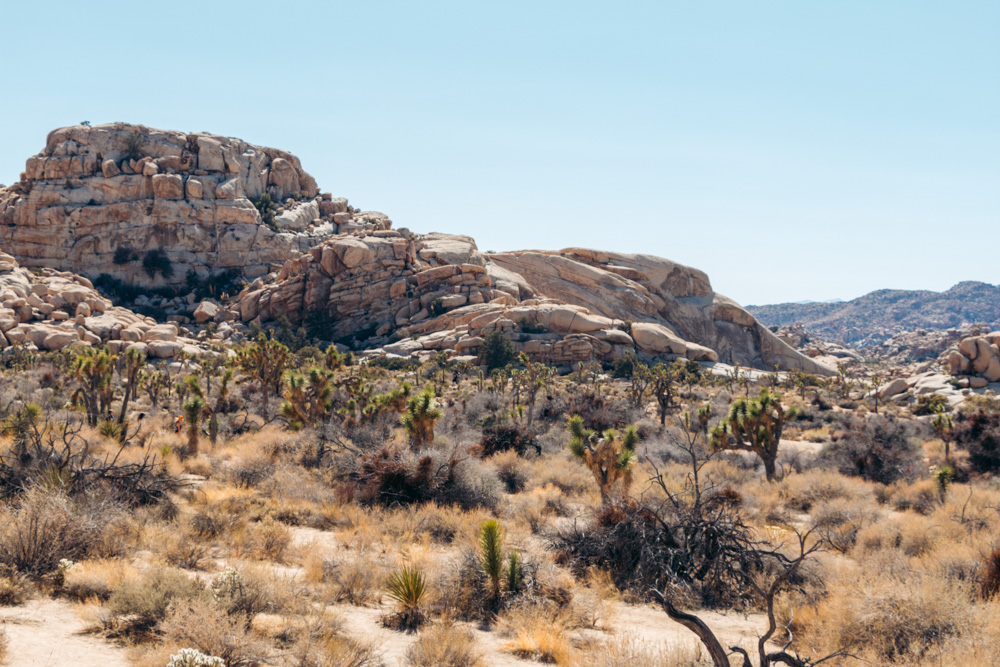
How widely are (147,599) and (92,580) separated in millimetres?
1236

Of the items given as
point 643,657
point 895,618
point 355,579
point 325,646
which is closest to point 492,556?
point 355,579

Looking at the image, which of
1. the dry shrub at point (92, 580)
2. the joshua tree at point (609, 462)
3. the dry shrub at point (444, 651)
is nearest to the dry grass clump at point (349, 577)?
the dry shrub at point (444, 651)

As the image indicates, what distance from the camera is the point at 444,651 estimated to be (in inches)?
257

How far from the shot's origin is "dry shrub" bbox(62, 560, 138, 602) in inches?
285

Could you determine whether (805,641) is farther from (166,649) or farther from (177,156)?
(177,156)

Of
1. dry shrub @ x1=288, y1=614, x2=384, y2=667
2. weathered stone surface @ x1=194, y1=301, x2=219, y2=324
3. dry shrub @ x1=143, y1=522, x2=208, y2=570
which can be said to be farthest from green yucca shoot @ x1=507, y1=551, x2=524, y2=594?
weathered stone surface @ x1=194, y1=301, x2=219, y2=324

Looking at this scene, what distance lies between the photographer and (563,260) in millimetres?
80438

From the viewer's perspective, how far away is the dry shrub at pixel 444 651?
646 cm

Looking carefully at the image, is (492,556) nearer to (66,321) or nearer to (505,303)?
(505,303)

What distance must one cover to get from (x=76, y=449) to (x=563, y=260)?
7018 cm

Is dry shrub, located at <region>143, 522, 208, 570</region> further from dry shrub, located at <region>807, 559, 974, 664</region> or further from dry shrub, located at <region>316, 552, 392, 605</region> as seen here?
dry shrub, located at <region>807, 559, 974, 664</region>

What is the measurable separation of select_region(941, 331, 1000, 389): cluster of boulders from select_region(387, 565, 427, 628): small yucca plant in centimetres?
4769

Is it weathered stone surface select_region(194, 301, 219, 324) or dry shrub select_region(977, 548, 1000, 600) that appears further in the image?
weathered stone surface select_region(194, 301, 219, 324)

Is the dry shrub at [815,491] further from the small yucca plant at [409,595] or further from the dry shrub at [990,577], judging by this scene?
the small yucca plant at [409,595]
